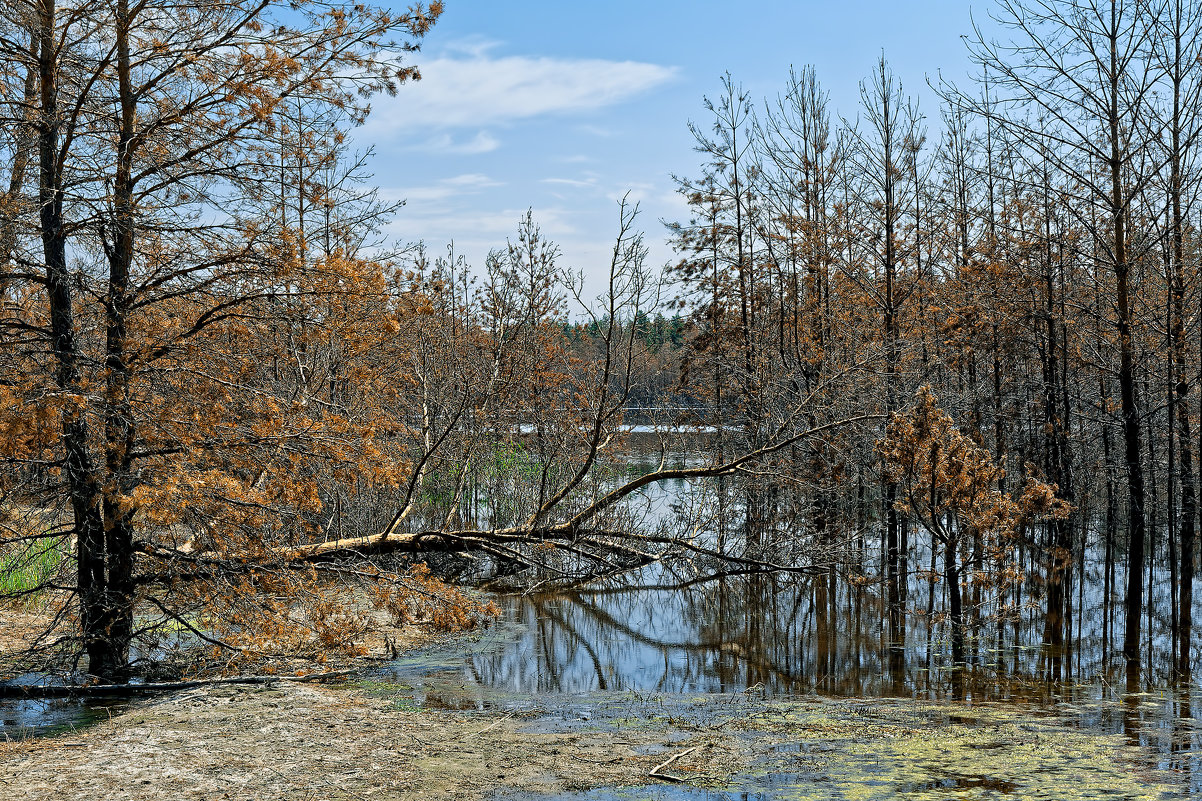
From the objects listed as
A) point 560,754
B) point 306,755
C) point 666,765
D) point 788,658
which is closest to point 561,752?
point 560,754

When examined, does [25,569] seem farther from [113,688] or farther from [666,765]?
[666,765]

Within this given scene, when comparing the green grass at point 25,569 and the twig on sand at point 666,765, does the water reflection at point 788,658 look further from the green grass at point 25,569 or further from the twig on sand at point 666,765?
the green grass at point 25,569

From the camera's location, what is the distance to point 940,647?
11656mm

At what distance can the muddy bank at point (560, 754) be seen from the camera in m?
6.23

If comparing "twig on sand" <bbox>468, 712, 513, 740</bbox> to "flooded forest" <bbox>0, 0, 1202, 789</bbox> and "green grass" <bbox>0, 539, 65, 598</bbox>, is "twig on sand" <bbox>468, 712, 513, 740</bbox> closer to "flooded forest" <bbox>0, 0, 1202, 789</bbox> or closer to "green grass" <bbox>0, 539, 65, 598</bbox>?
"flooded forest" <bbox>0, 0, 1202, 789</bbox>

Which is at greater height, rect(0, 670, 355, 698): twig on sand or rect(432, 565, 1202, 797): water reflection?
rect(0, 670, 355, 698): twig on sand

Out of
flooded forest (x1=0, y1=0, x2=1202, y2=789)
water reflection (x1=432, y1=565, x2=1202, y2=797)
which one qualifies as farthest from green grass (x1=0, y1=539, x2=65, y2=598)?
water reflection (x1=432, y1=565, x2=1202, y2=797)

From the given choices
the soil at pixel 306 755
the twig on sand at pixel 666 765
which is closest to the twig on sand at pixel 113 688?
the soil at pixel 306 755

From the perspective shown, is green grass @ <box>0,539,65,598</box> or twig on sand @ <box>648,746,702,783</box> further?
green grass @ <box>0,539,65,598</box>

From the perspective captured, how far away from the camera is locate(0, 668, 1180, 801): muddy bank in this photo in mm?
6234

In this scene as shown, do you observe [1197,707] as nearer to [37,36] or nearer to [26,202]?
[26,202]

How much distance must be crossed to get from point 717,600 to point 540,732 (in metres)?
7.40

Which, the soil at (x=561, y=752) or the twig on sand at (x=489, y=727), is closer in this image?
the soil at (x=561, y=752)

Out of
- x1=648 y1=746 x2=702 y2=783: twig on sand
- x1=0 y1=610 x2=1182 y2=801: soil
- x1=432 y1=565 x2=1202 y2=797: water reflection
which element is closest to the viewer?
x1=0 y1=610 x2=1182 y2=801: soil
